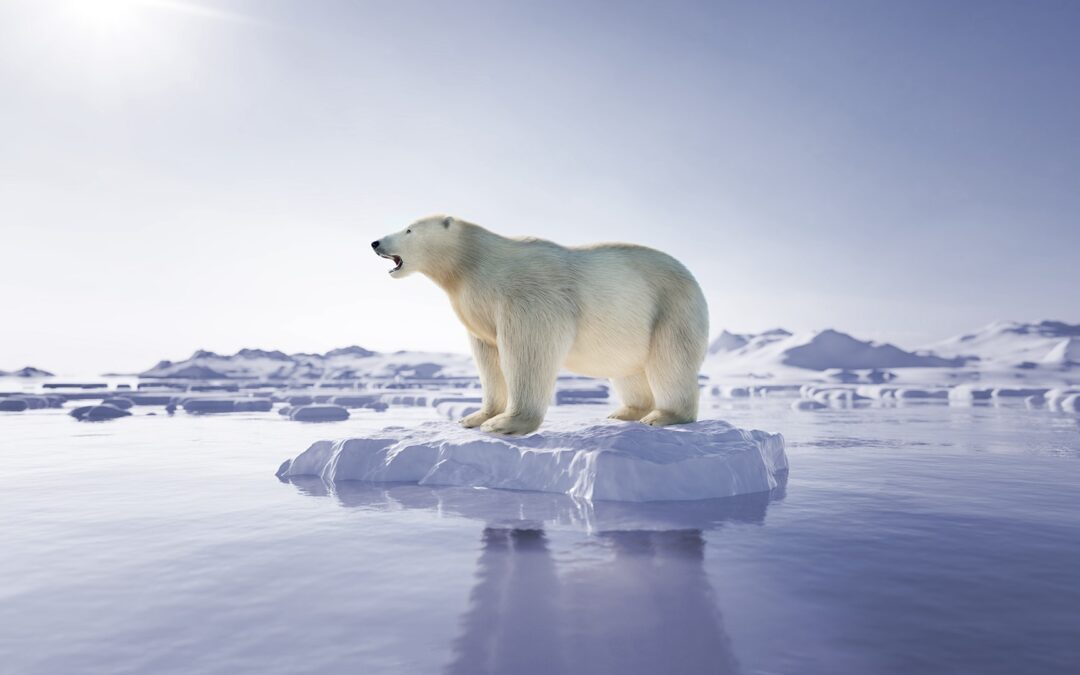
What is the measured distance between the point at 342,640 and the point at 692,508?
336cm

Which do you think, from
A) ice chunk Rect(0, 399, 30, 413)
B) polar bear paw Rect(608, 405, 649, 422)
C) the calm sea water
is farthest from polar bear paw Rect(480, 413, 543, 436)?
ice chunk Rect(0, 399, 30, 413)

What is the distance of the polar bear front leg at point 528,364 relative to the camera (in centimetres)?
578

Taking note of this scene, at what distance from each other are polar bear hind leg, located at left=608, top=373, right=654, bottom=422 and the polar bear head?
2.53 m

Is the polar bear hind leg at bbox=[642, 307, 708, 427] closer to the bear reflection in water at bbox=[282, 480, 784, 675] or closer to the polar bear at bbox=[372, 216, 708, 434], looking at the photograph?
the polar bear at bbox=[372, 216, 708, 434]

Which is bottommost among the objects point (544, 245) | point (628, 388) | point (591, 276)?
point (628, 388)

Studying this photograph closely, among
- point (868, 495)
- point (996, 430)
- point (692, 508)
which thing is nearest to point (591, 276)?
point (692, 508)

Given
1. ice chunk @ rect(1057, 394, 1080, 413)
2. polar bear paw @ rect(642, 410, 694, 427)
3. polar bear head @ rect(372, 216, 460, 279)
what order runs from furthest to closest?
ice chunk @ rect(1057, 394, 1080, 413) < polar bear paw @ rect(642, 410, 694, 427) < polar bear head @ rect(372, 216, 460, 279)

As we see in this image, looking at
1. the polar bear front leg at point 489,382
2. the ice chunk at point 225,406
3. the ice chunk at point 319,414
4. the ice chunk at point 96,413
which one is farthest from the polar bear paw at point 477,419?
the ice chunk at point 225,406

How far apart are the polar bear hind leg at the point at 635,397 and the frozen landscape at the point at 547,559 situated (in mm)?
517

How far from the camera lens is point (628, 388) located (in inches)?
275

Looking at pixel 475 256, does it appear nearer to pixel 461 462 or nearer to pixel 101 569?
pixel 461 462

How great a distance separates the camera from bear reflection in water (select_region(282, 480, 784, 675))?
226cm

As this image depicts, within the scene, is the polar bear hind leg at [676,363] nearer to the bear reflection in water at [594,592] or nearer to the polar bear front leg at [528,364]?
the polar bear front leg at [528,364]

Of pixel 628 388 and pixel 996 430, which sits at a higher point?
pixel 628 388
